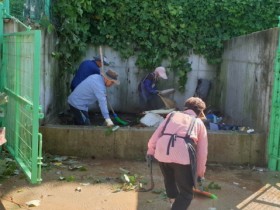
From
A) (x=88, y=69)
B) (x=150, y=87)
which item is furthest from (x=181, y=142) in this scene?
(x=150, y=87)

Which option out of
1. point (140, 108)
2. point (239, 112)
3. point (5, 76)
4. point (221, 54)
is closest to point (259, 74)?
point (239, 112)

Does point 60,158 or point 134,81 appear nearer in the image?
point 60,158

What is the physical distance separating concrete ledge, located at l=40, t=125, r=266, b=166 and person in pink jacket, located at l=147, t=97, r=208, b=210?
270 cm

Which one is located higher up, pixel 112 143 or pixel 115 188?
pixel 112 143

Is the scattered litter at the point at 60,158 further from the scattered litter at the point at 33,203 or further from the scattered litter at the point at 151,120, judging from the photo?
the scattered litter at the point at 33,203

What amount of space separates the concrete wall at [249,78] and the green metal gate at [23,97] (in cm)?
402

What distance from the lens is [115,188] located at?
575cm

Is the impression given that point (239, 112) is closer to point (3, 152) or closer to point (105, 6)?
point (105, 6)

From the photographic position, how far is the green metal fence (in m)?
6.54

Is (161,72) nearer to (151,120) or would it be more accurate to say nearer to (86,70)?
(151,120)

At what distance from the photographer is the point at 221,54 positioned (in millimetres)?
10023

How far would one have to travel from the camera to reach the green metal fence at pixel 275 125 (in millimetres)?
6537

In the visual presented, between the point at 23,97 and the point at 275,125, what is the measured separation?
4007mm

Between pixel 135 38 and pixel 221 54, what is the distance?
2.17 m
